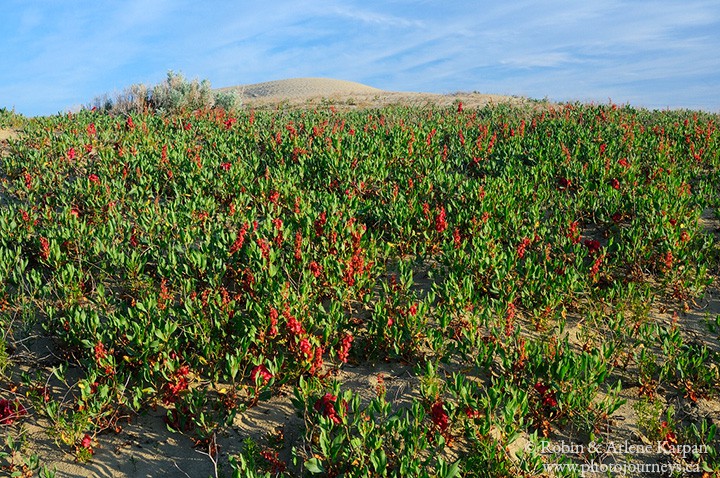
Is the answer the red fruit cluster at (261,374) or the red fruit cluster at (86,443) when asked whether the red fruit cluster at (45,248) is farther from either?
the red fruit cluster at (261,374)

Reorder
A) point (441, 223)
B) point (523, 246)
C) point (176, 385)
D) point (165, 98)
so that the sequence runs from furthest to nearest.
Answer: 1. point (165, 98)
2. point (441, 223)
3. point (523, 246)
4. point (176, 385)

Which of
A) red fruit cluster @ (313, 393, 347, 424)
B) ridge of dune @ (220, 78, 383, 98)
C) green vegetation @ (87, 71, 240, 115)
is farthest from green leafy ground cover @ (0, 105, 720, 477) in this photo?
A: ridge of dune @ (220, 78, 383, 98)

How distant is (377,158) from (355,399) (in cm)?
749

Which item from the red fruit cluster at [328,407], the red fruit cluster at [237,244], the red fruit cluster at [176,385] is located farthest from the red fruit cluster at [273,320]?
the red fruit cluster at [237,244]

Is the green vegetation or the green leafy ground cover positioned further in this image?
the green vegetation

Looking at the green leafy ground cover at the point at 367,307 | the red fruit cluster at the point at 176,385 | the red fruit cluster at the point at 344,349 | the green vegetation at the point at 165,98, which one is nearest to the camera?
the green leafy ground cover at the point at 367,307

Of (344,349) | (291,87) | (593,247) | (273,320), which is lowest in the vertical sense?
(344,349)

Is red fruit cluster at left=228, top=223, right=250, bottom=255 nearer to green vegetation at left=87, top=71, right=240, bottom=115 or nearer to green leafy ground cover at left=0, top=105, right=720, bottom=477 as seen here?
green leafy ground cover at left=0, top=105, right=720, bottom=477

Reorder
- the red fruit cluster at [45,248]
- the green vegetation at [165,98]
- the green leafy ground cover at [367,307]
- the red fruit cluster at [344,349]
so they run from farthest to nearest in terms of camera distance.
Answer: the green vegetation at [165,98], the red fruit cluster at [45,248], the red fruit cluster at [344,349], the green leafy ground cover at [367,307]

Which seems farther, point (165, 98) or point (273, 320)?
point (165, 98)

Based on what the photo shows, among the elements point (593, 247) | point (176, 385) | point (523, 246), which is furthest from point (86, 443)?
point (593, 247)

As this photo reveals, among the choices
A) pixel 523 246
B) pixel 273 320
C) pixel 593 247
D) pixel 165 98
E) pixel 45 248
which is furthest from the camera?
pixel 165 98

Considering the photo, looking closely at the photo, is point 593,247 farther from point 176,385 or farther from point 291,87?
point 291,87

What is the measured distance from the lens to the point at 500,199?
8.52 m
